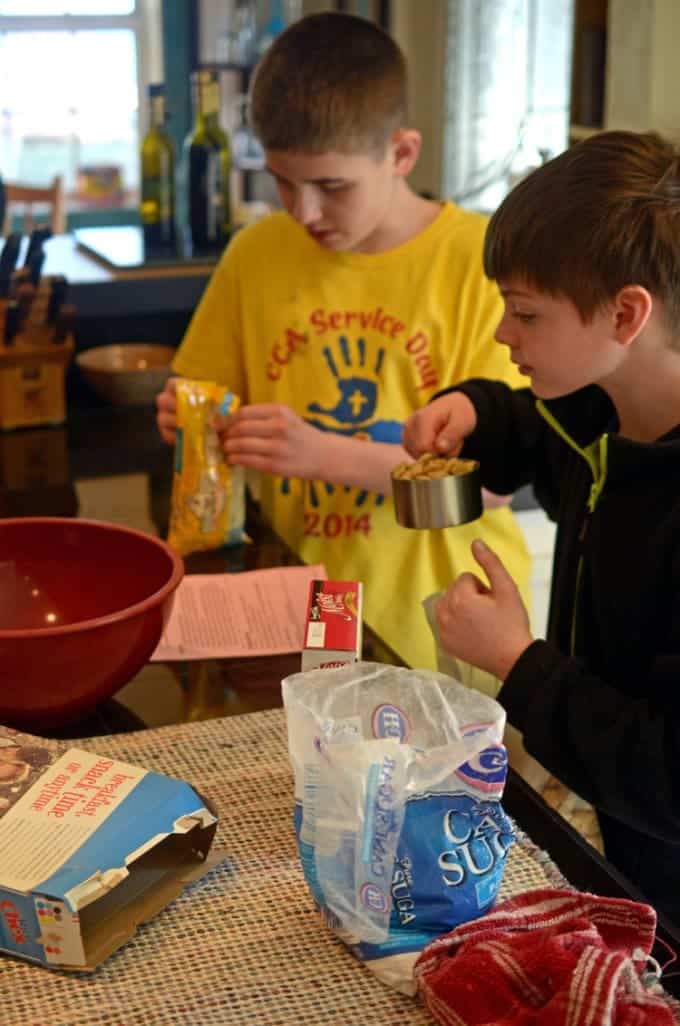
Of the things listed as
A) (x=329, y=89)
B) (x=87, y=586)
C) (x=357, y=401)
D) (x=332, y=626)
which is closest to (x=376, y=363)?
(x=357, y=401)

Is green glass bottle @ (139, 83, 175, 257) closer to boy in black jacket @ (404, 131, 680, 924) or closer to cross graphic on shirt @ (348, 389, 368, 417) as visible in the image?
cross graphic on shirt @ (348, 389, 368, 417)

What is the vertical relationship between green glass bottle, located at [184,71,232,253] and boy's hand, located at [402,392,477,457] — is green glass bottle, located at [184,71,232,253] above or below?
above

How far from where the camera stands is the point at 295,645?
4.18ft

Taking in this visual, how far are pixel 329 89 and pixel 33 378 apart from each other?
79 centimetres

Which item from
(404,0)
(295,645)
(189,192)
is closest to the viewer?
(295,645)

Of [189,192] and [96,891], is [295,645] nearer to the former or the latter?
[96,891]

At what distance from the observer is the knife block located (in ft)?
6.88

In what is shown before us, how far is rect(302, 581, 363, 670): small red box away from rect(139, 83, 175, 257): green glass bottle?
1.82m

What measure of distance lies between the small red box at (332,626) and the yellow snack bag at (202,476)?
542 mm

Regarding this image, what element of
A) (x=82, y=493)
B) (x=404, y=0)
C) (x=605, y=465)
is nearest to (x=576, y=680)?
(x=605, y=465)

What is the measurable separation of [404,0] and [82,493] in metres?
2.09

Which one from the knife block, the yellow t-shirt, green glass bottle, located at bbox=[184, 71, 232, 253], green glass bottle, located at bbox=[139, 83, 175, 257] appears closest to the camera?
the yellow t-shirt

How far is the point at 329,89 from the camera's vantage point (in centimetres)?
159

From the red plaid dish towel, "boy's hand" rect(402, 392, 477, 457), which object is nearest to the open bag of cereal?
the red plaid dish towel
